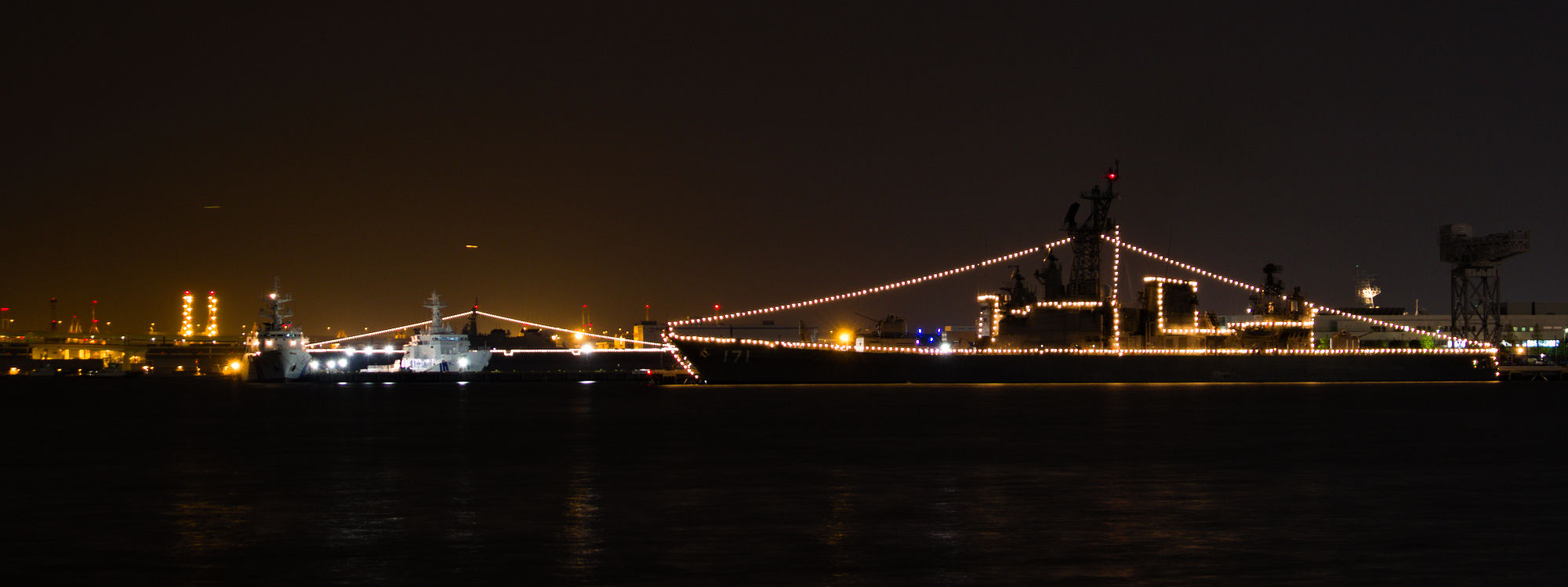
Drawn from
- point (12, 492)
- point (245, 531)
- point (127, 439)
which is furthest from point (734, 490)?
point (127, 439)

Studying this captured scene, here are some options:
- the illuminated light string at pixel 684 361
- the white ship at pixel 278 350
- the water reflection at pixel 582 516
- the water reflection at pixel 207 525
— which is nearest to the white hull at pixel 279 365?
the white ship at pixel 278 350

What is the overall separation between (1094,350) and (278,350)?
53.2m

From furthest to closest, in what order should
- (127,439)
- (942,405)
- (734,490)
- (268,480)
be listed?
(942,405) → (127,439) → (268,480) → (734,490)

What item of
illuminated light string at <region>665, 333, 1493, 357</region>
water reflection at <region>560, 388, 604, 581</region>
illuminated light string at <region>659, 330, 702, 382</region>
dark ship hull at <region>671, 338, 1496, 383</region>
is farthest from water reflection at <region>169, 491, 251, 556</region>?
illuminated light string at <region>659, 330, 702, 382</region>

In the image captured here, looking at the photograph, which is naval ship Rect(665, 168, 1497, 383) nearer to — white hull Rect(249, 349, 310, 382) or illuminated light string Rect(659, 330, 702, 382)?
illuminated light string Rect(659, 330, 702, 382)

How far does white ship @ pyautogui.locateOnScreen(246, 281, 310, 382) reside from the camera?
8381 cm

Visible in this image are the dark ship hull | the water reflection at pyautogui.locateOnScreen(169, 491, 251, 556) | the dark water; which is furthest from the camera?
the dark ship hull

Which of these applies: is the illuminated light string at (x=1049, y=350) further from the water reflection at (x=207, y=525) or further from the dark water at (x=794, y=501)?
the water reflection at (x=207, y=525)

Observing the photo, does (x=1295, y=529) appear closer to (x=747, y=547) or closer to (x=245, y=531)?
(x=747, y=547)

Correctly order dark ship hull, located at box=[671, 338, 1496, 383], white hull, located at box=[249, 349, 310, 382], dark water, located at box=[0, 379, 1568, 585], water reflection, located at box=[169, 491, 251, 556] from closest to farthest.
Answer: dark water, located at box=[0, 379, 1568, 585] → water reflection, located at box=[169, 491, 251, 556] → dark ship hull, located at box=[671, 338, 1496, 383] → white hull, located at box=[249, 349, 310, 382]

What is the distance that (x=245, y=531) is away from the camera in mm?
13508

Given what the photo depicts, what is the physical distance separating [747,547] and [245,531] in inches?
219

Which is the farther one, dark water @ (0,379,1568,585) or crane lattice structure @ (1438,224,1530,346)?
crane lattice structure @ (1438,224,1530,346)

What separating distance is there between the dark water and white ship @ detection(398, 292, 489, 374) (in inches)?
1990
